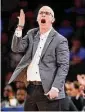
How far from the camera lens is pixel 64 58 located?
2.34 meters

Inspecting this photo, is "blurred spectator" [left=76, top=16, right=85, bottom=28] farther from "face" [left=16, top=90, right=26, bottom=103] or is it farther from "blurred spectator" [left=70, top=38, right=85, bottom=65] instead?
"face" [left=16, top=90, right=26, bottom=103]

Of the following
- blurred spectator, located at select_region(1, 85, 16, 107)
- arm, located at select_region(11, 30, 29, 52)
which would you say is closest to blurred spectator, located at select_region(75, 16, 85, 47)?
blurred spectator, located at select_region(1, 85, 16, 107)

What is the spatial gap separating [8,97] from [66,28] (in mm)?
1157

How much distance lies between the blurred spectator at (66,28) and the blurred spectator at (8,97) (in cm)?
98

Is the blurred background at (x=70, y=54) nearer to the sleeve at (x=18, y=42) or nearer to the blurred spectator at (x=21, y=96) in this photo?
the blurred spectator at (x=21, y=96)

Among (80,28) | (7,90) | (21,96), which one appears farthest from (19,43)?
(80,28)

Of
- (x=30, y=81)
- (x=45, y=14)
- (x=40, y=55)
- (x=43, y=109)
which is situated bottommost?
(x=43, y=109)

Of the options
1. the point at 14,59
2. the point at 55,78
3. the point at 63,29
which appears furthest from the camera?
the point at 63,29

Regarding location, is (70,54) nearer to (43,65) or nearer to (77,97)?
(77,97)

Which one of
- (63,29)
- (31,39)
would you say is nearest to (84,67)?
(63,29)

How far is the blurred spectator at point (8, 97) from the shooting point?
4.69 m

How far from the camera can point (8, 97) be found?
498cm

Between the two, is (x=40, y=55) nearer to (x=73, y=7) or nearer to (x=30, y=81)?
(x=30, y=81)

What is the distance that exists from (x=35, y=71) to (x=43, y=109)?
22 centimetres
